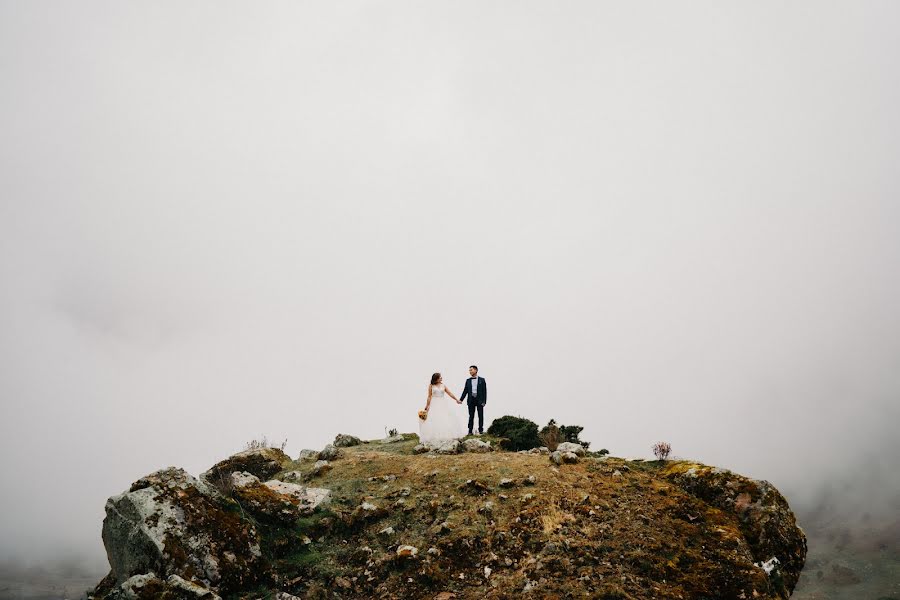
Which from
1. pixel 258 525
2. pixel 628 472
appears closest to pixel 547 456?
pixel 628 472

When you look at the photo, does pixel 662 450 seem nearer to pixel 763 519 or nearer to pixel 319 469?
pixel 763 519

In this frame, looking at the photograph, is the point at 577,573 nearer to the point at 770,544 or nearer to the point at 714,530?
the point at 714,530

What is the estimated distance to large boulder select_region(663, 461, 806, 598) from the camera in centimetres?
914

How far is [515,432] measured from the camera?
753 inches

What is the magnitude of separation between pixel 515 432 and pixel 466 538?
9.91m

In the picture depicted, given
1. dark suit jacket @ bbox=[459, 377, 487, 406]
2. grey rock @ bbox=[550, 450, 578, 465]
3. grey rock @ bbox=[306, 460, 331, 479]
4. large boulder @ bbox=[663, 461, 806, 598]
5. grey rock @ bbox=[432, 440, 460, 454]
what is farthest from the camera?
dark suit jacket @ bbox=[459, 377, 487, 406]

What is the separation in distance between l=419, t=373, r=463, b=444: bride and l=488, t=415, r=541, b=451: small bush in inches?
85.2

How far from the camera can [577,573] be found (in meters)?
8.20

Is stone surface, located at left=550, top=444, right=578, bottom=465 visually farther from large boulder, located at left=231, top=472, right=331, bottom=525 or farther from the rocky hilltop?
large boulder, located at left=231, top=472, right=331, bottom=525

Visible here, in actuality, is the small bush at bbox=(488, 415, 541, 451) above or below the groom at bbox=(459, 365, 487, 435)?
below

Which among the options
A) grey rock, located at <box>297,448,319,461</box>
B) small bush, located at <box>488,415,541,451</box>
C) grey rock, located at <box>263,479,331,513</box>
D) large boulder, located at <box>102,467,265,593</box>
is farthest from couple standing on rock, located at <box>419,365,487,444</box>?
large boulder, located at <box>102,467,265,593</box>

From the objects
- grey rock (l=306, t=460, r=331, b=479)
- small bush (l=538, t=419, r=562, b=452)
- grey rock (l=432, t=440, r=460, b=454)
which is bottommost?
grey rock (l=306, t=460, r=331, b=479)

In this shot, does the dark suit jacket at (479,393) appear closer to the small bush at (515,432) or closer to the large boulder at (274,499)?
the small bush at (515,432)

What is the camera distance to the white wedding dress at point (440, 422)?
19203mm
